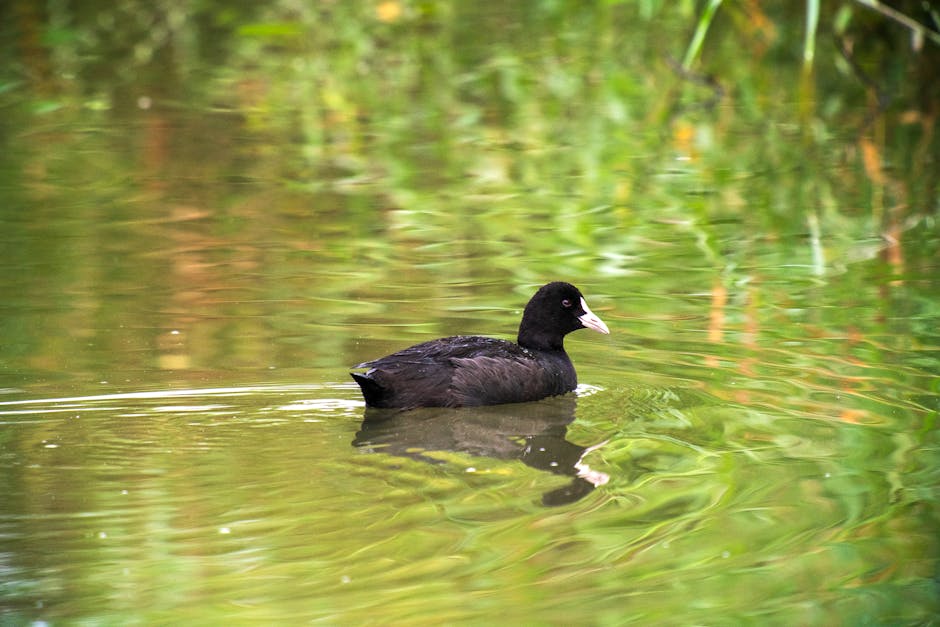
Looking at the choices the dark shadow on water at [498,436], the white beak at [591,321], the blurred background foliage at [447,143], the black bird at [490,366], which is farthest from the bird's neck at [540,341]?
the blurred background foliage at [447,143]

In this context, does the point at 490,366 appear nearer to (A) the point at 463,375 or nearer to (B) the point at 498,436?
(A) the point at 463,375

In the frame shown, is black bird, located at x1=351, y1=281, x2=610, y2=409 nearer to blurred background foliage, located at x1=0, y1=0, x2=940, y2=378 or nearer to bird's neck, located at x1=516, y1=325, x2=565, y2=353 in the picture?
bird's neck, located at x1=516, y1=325, x2=565, y2=353

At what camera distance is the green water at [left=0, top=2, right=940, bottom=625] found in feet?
17.5

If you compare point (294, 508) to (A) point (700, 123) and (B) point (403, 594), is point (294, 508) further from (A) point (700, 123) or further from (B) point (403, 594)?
(A) point (700, 123)

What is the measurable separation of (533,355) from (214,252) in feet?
10.0

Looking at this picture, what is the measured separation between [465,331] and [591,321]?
71 cm

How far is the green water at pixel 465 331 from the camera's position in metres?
5.32

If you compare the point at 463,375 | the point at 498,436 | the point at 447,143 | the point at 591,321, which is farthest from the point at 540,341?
the point at 447,143

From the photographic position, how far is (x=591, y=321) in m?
8.11

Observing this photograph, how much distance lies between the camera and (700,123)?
566 inches

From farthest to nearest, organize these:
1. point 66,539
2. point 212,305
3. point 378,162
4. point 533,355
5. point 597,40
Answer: point 597,40, point 378,162, point 212,305, point 533,355, point 66,539

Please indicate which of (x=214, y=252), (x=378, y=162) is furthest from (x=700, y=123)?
(x=214, y=252)

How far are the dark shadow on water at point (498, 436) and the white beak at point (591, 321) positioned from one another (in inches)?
20.9

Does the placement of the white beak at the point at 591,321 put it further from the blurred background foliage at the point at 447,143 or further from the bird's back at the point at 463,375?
the blurred background foliage at the point at 447,143
